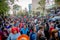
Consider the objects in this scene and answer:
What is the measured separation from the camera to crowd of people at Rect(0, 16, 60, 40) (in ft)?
13.9

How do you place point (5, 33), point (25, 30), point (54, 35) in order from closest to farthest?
point (54, 35)
point (25, 30)
point (5, 33)

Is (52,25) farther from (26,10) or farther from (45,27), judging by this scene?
(26,10)

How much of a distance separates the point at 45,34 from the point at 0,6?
120 cm

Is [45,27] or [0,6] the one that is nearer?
[45,27]

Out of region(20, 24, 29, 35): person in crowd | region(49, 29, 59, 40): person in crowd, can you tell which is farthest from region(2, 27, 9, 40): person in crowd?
region(49, 29, 59, 40): person in crowd

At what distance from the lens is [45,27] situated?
433 centimetres

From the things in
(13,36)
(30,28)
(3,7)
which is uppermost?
(3,7)

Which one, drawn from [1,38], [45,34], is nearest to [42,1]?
[45,34]

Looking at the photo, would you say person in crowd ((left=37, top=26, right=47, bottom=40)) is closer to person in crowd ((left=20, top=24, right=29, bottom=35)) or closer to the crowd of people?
the crowd of people

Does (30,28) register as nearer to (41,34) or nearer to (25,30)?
(25,30)

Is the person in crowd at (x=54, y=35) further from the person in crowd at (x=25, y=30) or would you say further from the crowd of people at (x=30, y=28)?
the person in crowd at (x=25, y=30)

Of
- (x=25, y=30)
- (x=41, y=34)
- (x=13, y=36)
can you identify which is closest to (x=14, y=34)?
(x=13, y=36)

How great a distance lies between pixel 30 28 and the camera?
4.48m

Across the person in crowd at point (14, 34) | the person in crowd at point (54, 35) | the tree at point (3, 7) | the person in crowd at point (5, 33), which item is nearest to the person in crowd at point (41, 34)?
the person in crowd at point (54, 35)
